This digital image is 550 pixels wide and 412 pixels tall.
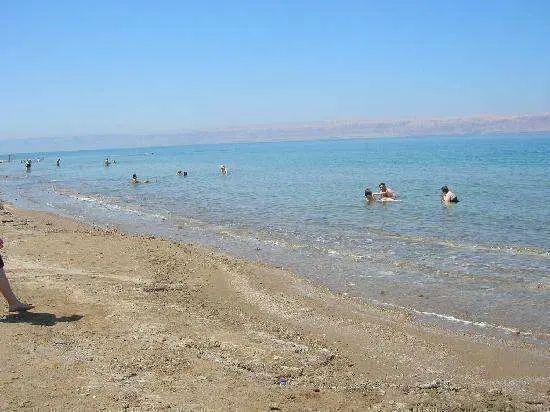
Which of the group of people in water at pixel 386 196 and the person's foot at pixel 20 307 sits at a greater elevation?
the person's foot at pixel 20 307

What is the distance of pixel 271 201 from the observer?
29.7 m

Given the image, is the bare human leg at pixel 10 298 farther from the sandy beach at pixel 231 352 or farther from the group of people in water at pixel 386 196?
the group of people in water at pixel 386 196

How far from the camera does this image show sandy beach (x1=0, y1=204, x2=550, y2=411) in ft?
20.4

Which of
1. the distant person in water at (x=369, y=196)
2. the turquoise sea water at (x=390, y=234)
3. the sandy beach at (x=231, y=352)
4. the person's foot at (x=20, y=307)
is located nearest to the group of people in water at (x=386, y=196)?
the distant person in water at (x=369, y=196)

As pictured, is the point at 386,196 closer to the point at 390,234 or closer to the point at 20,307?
the point at 390,234

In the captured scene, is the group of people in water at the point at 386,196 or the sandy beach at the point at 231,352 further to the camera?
the group of people in water at the point at 386,196

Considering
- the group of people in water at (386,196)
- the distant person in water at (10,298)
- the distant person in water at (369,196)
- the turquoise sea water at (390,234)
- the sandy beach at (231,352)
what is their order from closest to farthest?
1. the sandy beach at (231,352)
2. the distant person in water at (10,298)
3. the turquoise sea water at (390,234)
4. the group of people in water at (386,196)
5. the distant person in water at (369,196)

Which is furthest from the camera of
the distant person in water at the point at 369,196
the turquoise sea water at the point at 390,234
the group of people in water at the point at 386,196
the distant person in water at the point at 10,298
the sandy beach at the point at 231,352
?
the distant person in water at the point at 369,196

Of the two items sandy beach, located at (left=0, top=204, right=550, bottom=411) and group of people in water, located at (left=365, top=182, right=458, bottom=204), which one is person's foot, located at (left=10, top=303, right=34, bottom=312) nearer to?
sandy beach, located at (left=0, top=204, right=550, bottom=411)

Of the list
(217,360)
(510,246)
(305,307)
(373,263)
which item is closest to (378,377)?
(217,360)

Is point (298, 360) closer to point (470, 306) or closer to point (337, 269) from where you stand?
point (470, 306)

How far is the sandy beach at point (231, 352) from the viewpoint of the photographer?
6.23 m

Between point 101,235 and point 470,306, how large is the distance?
12.0 m

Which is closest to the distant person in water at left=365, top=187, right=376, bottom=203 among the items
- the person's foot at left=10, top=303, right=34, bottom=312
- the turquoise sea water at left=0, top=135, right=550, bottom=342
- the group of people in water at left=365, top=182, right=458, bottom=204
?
the group of people in water at left=365, top=182, right=458, bottom=204
